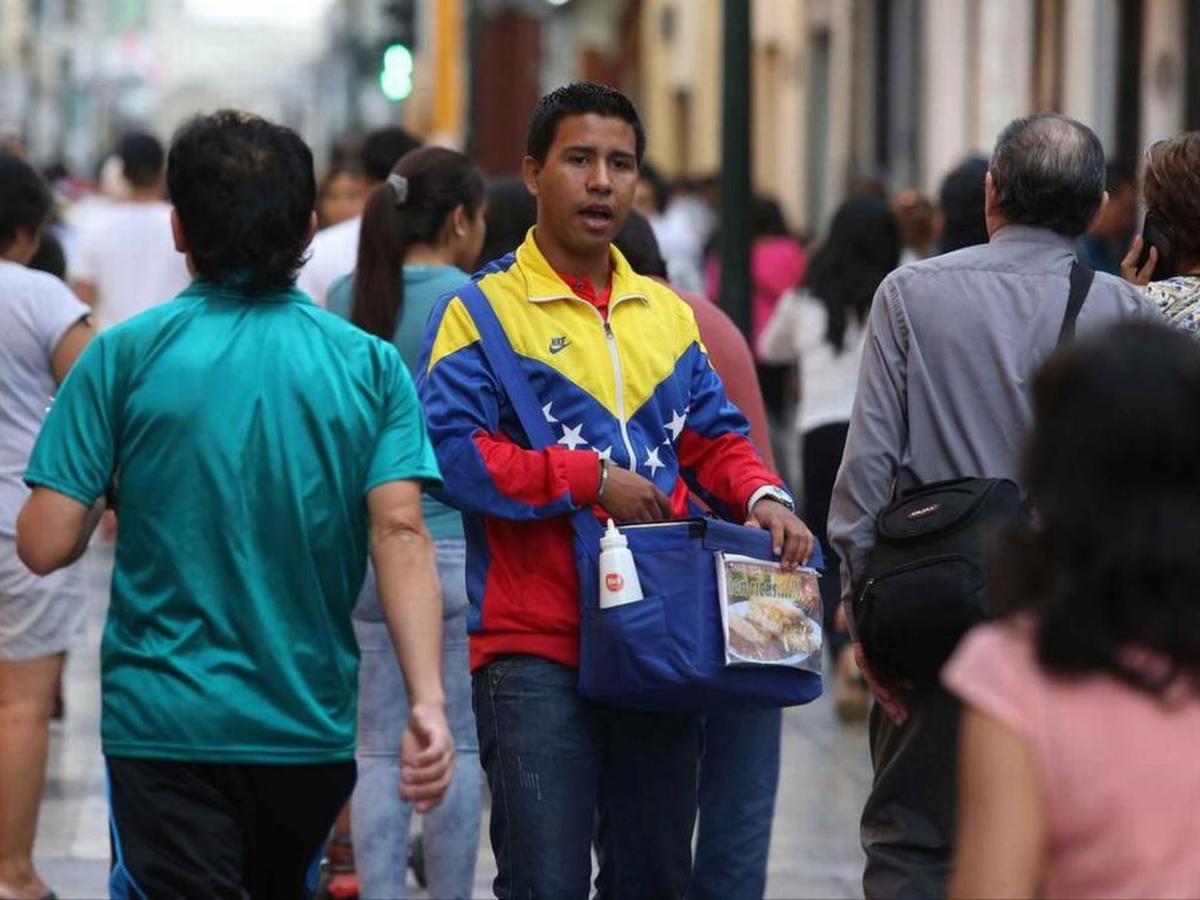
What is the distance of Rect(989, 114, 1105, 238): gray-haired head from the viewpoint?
5.23 meters

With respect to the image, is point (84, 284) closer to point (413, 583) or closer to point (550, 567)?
point (550, 567)

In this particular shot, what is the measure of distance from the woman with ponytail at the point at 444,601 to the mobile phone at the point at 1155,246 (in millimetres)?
1716

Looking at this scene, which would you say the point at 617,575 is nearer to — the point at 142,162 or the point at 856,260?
the point at 856,260

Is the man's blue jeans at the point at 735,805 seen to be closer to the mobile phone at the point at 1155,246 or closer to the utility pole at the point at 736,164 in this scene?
the mobile phone at the point at 1155,246

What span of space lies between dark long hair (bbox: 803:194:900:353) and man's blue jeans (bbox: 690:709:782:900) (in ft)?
13.2

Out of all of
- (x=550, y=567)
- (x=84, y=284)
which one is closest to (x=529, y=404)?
(x=550, y=567)

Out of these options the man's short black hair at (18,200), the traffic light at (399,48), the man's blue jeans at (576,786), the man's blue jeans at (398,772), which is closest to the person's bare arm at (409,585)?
the man's blue jeans at (576,786)

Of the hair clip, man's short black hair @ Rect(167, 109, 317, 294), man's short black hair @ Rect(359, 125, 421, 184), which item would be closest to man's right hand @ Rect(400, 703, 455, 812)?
man's short black hair @ Rect(167, 109, 317, 294)

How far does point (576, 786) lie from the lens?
521cm

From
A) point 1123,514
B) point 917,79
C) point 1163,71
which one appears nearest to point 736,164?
point 1163,71

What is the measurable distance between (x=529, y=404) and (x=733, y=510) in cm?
50

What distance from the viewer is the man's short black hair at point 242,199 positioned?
455cm

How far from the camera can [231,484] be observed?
4.45 metres

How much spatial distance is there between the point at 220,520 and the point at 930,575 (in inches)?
47.9
